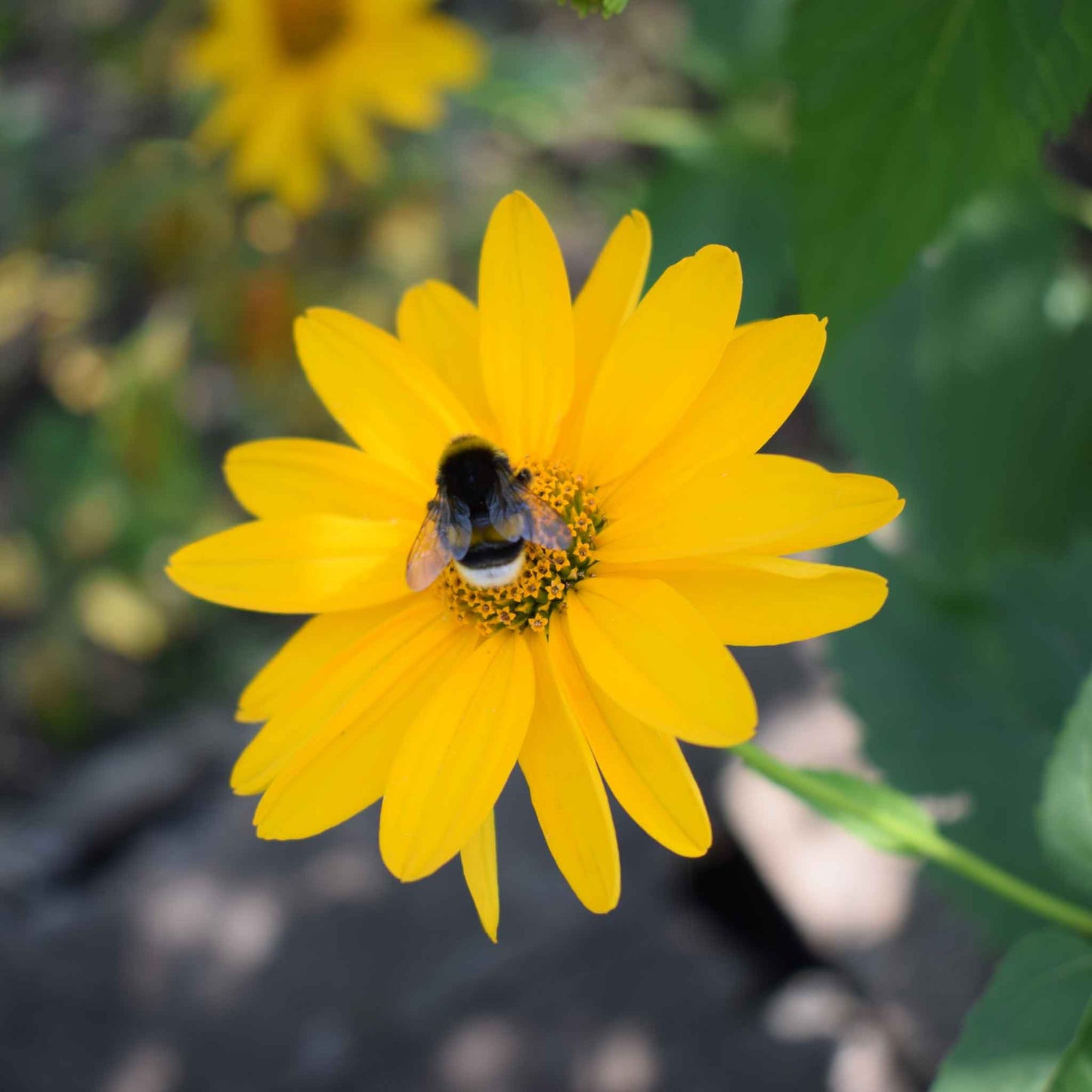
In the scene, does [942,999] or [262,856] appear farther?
[262,856]

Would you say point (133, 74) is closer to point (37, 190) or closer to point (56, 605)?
point (37, 190)

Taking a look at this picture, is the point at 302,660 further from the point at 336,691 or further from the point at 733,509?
the point at 733,509

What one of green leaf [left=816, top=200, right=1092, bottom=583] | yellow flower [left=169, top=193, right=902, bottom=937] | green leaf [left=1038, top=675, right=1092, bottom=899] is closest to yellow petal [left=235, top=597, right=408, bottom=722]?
yellow flower [left=169, top=193, right=902, bottom=937]

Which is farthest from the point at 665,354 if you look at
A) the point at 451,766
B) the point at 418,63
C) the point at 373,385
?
the point at 418,63

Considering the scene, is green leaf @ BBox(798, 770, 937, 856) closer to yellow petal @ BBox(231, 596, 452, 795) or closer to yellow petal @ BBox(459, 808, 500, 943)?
yellow petal @ BBox(459, 808, 500, 943)

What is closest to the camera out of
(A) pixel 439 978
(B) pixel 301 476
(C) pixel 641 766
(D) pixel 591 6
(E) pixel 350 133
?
(D) pixel 591 6

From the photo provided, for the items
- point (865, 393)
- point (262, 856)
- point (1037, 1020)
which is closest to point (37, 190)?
point (262, 856)

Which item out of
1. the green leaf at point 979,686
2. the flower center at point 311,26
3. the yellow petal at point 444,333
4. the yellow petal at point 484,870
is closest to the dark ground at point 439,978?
the green leaf at point 979,686
